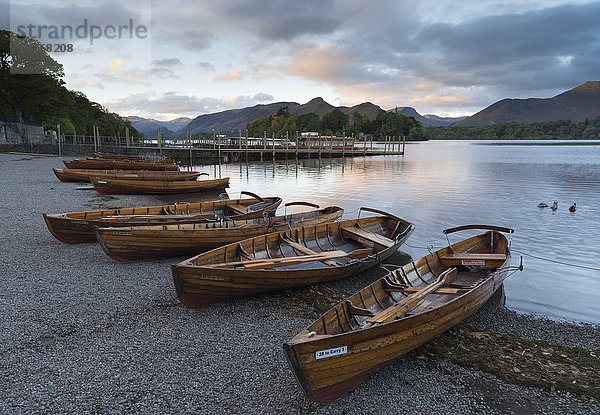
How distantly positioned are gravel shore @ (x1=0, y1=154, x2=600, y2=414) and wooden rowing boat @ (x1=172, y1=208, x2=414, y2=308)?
0.47m

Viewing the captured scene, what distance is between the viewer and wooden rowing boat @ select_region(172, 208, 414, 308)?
22.4 ft

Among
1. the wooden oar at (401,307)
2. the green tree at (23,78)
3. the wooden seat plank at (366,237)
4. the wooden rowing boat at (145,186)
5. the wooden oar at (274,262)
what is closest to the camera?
the wooden oar at (401,307)

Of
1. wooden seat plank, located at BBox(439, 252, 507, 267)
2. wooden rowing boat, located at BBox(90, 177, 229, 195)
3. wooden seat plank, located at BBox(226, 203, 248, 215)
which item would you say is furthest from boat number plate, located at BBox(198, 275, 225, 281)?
wooden rowing boat, located at BBox(90, 177, 229, 195)

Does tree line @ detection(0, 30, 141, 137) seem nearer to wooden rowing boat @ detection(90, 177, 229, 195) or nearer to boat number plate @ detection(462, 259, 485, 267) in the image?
wooden rowing boat @ detection(90, 177, 229, 195)

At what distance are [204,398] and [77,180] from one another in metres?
25.0

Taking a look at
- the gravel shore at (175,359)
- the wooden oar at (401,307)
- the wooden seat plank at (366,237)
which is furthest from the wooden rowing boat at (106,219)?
the wooden oar at (401,307)

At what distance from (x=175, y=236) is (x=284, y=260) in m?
3.43

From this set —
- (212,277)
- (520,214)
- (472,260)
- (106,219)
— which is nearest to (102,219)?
(106,219)

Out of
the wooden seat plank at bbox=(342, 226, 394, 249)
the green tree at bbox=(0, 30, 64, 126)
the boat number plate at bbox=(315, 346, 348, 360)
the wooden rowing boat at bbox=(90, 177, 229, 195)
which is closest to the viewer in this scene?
the boat number plate at bbox=(315, 346, 348, 360)

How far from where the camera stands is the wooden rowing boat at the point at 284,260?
6.84 m

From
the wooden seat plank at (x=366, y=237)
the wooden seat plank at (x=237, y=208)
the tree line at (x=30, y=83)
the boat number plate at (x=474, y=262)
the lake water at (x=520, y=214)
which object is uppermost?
the tree line at (x=30, y=83)

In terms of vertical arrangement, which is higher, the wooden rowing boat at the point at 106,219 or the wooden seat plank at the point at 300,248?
the wooden rowing boat at the point at 106,219

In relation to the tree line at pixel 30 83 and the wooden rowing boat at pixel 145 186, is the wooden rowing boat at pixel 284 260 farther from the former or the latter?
the tree line at pixel 30 83

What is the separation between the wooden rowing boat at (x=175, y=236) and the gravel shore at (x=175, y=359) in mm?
785
